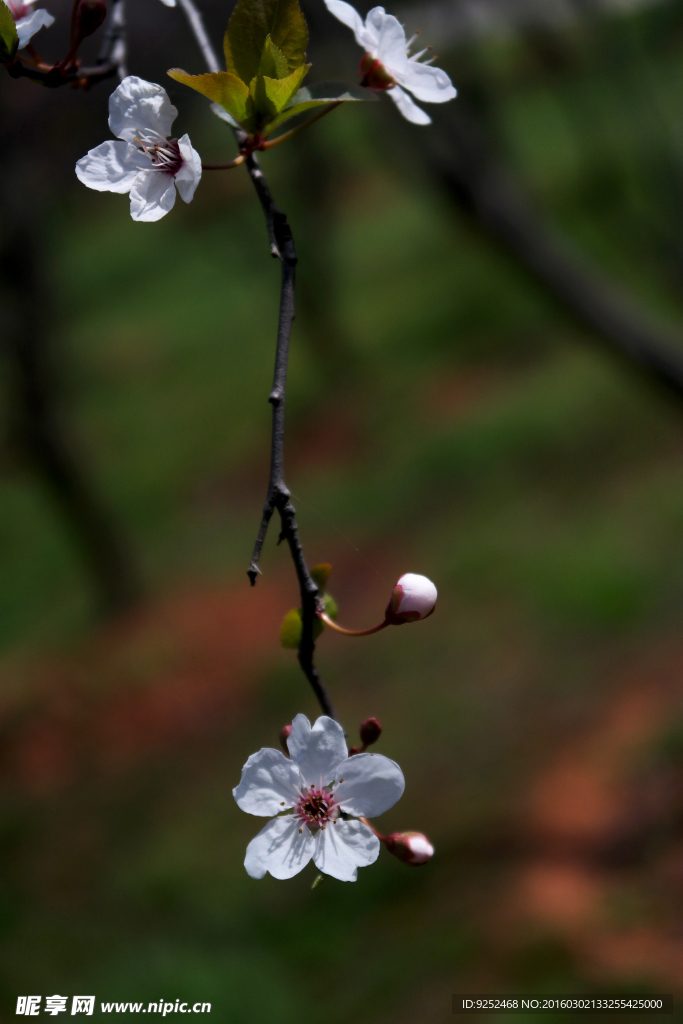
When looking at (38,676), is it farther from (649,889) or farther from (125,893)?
(649,889)

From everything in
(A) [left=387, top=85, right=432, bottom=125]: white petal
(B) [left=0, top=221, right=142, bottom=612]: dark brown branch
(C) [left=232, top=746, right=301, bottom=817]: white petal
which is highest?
(B) [left=0, top=221, right=142, bottom=612]: dark brown branch

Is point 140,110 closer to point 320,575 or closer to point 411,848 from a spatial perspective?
point 320,575

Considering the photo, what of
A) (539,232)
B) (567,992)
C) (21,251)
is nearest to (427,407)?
(21,251)

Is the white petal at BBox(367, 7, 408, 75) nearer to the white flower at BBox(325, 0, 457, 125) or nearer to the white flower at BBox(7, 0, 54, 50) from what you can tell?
the white flower at BBox(325, 0, 457, 125)

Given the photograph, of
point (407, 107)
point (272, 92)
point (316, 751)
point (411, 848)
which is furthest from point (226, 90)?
point (411, 848)

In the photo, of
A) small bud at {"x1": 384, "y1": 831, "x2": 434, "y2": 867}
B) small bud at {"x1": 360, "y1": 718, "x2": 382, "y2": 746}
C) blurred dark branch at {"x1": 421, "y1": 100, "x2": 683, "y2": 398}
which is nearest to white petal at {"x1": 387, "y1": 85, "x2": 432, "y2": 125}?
small bud at {"x1": 360, "y1": 718, "x2": 382, "y2": 746}
